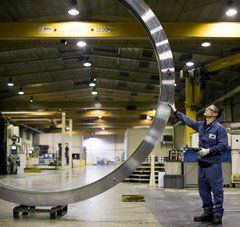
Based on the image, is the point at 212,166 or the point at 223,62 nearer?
the point at 212,166

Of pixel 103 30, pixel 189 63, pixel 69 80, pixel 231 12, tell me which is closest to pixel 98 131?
pixel 69 80

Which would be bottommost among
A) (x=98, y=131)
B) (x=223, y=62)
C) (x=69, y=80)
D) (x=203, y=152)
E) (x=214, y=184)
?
(x=214, y=184)

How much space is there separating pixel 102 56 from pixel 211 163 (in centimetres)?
1136

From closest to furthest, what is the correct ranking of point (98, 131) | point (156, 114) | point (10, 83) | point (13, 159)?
point (156, 114) → point (10, 83) → point (13, 159) → point (98, 131)

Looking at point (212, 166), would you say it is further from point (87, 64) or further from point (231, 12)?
point (87, 64)

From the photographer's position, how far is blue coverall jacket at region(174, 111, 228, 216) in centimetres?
466

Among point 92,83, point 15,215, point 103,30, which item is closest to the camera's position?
point 15,215

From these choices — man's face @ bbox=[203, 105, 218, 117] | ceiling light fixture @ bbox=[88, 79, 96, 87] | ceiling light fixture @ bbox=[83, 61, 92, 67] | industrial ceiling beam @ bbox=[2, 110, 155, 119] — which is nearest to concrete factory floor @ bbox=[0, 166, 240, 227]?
man's face @ bbox=[203, 105, 218, 117]

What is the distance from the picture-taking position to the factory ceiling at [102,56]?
996cm

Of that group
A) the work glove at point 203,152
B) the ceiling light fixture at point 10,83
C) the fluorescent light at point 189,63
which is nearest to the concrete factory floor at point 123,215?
the work glove at point 203,152

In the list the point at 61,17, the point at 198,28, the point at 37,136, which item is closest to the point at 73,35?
the point at 61,17

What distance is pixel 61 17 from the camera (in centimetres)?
1026

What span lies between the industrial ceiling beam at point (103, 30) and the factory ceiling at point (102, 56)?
0.08ft

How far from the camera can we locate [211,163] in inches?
185
